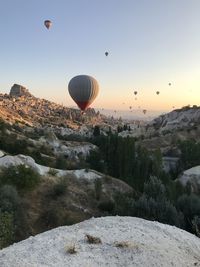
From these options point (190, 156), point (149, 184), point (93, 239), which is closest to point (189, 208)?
point (149, 184)

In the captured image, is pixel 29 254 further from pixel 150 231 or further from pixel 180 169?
pixel 180 169

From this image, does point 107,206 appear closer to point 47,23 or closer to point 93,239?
point 93,239

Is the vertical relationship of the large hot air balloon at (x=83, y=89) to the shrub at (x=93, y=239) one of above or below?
A: above

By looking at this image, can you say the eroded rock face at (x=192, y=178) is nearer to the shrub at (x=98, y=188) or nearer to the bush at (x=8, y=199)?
the shrub at (x=98, y=188)

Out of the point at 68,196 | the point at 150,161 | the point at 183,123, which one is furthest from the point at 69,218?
the point at 183,123

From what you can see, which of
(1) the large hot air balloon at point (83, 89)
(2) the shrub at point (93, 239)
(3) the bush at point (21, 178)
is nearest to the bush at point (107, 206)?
(3) the bush at point (21, 178)
